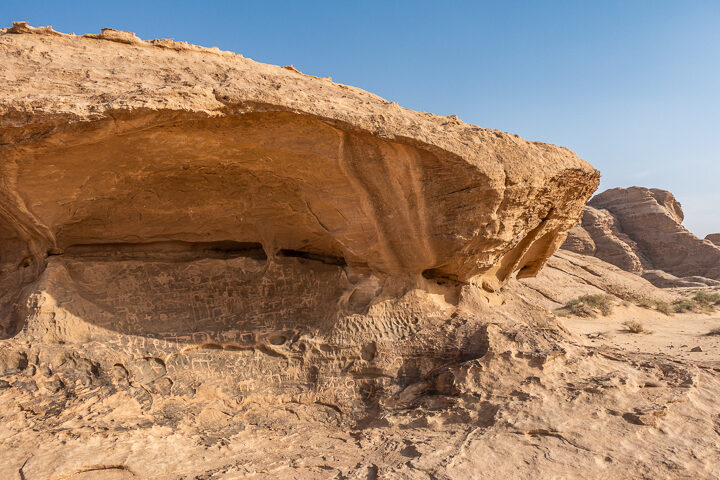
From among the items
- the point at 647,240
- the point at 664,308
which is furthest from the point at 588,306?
the point at 647,240

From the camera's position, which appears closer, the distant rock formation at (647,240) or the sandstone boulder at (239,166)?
the sandstone boulder at (239,166)

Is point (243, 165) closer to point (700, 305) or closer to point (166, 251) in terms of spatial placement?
point (166, 251)

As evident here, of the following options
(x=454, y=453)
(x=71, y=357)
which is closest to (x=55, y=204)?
(x=71, y=357)

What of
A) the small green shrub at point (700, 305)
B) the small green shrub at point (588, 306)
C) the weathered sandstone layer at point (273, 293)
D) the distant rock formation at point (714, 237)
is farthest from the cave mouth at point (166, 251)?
the distant rock formation at point (714, 237)

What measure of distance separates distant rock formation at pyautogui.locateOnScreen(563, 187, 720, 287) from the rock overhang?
1833cm

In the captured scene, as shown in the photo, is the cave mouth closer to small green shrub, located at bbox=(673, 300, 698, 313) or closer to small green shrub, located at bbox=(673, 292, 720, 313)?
small green shrub, located at bbox=(673, 300, 698, 313)

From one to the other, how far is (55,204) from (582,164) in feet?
17.3

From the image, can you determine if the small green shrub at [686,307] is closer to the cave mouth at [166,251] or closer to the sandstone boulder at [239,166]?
the sandstone boulder at [239,166]

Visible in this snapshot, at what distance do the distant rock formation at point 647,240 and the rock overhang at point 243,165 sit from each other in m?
18.3

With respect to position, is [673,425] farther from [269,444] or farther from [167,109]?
[167,109]

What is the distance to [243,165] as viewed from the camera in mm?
4273

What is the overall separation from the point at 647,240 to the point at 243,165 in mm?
25240

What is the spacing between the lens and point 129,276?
14.8ft

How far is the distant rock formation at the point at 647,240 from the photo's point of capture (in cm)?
2094
